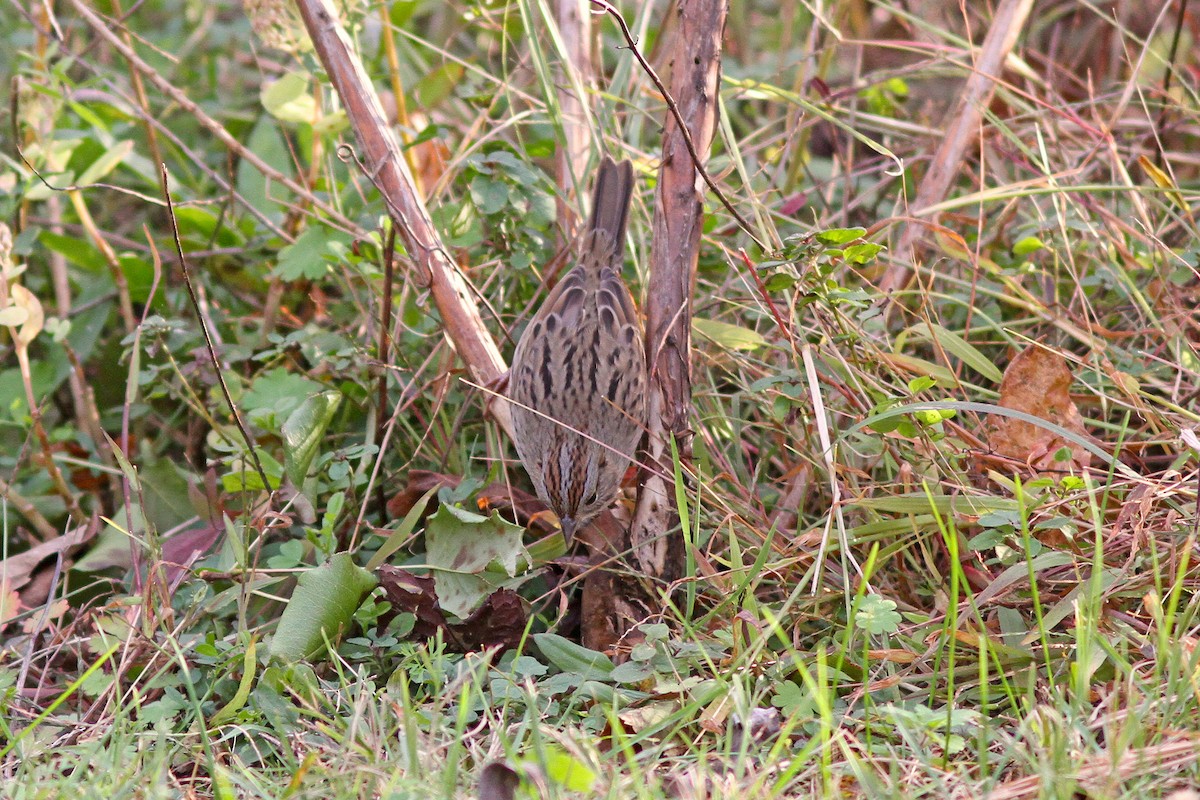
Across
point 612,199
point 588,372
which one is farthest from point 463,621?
point 612,199

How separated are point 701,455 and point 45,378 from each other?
2.51 metres

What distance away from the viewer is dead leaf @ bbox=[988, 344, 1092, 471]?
335 centimetres

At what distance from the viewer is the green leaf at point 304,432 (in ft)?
11.5

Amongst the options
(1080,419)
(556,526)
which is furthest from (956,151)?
(556,526)

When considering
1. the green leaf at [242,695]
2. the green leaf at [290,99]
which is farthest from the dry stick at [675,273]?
the green leaf at [290,99]

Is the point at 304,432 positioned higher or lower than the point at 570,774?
higher

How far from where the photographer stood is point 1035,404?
11.2 ft

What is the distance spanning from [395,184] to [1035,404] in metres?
1.91

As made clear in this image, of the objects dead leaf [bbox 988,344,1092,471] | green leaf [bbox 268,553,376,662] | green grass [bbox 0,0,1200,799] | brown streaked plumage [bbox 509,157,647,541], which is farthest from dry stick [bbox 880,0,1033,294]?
green leaf [bbox 268,553,376,662]

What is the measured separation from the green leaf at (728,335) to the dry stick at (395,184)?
63cm

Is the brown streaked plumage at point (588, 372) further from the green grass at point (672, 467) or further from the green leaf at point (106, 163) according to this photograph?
the green leaf at point (106, 163)

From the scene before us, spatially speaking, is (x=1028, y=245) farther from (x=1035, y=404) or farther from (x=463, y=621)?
(x=463, y=621)

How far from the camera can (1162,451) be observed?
3754 mm

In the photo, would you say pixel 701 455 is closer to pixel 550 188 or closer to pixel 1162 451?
pixel 550 188
